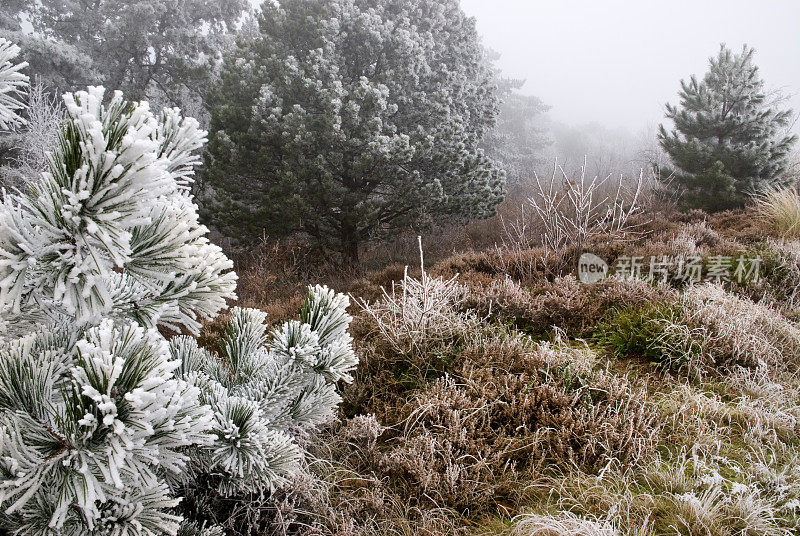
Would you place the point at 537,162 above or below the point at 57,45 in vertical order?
below

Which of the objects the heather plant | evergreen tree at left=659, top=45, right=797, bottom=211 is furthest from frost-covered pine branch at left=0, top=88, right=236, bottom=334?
evergreen tree at left=659, top=45, right=797, bottom=211

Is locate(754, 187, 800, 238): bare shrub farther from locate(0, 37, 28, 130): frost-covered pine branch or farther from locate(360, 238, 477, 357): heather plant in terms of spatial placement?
locate(0, 37, 28, 130): frost-covered pine branch

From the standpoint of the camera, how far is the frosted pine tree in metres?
0.91

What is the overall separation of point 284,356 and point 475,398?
1.83 meters

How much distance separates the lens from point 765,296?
4.57m

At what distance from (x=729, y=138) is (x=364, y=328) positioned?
32.2 feet

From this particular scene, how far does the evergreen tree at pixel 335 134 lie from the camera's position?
26.1 feet

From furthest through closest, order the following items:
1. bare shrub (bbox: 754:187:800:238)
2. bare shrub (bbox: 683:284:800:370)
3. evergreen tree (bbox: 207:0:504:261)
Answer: evergreen tree (bbox: 207:0:504:261) < bare shrub (bbox: 754:187:800:238) < bare shrub (bbox: 683:284:800:370)

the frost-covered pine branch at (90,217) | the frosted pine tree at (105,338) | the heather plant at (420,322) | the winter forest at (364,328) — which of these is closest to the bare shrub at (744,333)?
the winter forest at (364,328)

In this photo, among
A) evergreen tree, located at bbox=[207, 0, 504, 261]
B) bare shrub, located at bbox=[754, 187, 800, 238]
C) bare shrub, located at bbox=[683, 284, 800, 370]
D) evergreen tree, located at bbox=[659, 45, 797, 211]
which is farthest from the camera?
evergreen tree, located at bbox=[659, 45, 797, 211]

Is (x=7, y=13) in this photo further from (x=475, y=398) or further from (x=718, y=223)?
(x=718, y=223)

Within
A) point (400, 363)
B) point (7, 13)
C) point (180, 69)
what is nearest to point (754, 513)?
point (400, 363)

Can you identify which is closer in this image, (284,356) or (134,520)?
(134,520)

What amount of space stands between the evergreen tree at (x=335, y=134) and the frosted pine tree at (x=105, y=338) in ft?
→ 22.3
